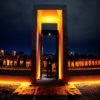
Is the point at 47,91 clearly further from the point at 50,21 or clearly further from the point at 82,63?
the point at 82,63

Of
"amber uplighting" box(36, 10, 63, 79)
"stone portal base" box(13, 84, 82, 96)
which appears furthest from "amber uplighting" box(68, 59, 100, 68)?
"stone portal base" box(13, 84, 82, 96)

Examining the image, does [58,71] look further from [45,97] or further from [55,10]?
[45,97]

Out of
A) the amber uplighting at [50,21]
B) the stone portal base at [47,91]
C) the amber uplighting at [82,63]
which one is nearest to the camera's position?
the stone portal base at [47,91]

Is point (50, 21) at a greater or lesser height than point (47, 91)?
greater

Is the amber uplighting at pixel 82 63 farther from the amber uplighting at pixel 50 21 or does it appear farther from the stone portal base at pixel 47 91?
the stone portal base at pixel 47 91

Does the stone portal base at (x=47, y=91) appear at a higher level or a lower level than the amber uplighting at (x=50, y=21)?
lower

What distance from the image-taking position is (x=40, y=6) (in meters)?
10.1

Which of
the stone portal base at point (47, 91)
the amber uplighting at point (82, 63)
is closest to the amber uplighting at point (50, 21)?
the stone portal base at point (47, 91)

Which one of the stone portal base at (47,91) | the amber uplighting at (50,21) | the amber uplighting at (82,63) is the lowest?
the stone portal base at (47,91)

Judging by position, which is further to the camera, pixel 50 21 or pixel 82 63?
pixel 82 63

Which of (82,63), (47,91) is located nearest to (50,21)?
(47,91)

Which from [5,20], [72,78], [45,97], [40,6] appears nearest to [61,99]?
[45,97]

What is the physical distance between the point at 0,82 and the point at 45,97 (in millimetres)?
4451

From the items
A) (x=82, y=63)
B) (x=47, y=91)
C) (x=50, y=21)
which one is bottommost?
(x=47, y=91)
